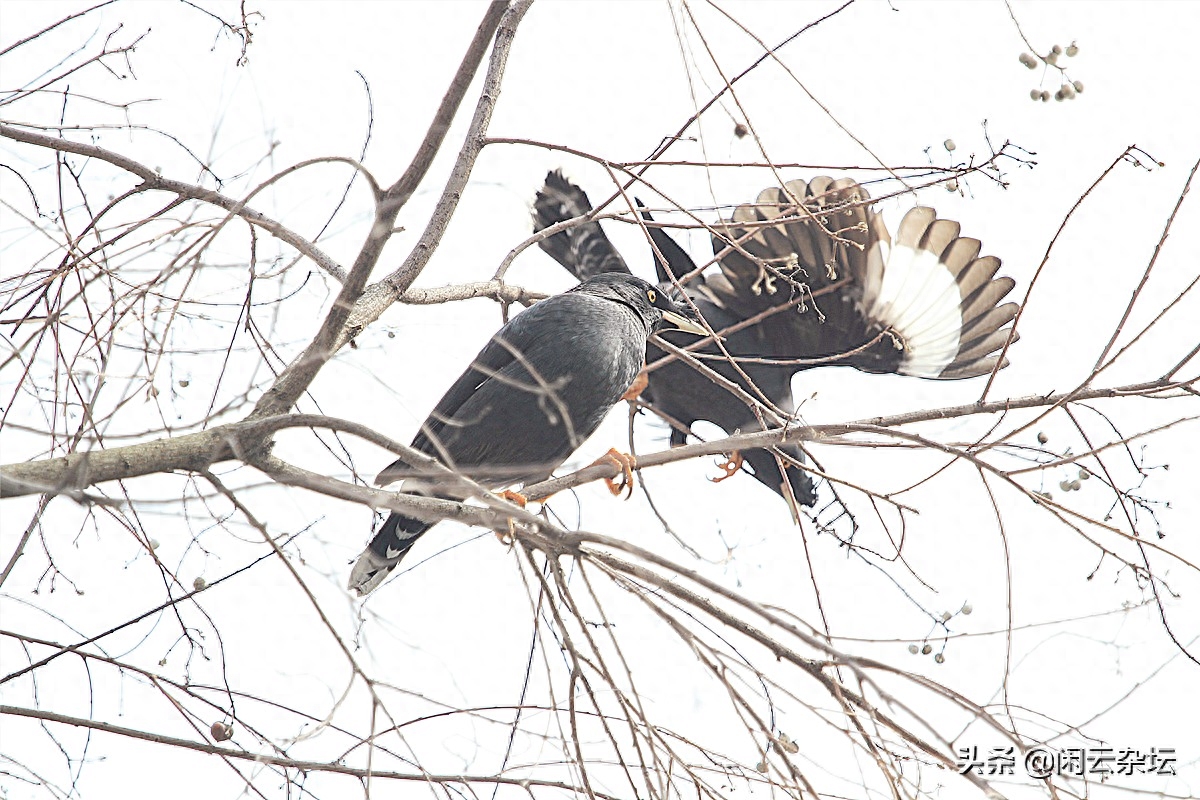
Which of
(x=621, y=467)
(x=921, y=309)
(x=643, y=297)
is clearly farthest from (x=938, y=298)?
(x=621, y=467)

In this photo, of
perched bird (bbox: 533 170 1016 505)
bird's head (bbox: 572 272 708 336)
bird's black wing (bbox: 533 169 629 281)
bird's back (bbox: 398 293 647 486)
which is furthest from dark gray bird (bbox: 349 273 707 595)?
bird's black wing (bbox: 533 169 629 281)

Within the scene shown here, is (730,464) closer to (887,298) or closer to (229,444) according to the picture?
(887,298)

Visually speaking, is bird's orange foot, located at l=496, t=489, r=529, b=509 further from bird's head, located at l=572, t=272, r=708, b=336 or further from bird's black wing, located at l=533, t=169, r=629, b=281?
bird's black wing, located at l=533, t=169, r=629, b=281

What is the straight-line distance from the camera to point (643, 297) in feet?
12.7

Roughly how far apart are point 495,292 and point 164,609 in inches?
53.0

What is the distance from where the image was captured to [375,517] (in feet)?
9.98

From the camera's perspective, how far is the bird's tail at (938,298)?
4.62m

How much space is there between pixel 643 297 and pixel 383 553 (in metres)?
1.30

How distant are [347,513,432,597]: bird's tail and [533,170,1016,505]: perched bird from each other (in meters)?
1.68

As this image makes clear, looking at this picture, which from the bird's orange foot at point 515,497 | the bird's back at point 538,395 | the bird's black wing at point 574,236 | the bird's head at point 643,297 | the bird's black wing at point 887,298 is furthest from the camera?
the bird's black wing at point 574,236

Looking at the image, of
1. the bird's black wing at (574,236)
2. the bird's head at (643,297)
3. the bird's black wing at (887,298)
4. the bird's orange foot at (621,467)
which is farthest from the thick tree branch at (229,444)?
the bird's black wing at (574,236)

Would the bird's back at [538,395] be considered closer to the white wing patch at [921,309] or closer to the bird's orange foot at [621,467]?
the bird's orange foot at [621,467]

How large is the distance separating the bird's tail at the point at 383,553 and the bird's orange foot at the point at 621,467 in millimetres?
596

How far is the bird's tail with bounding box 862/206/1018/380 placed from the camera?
15.2 feet
